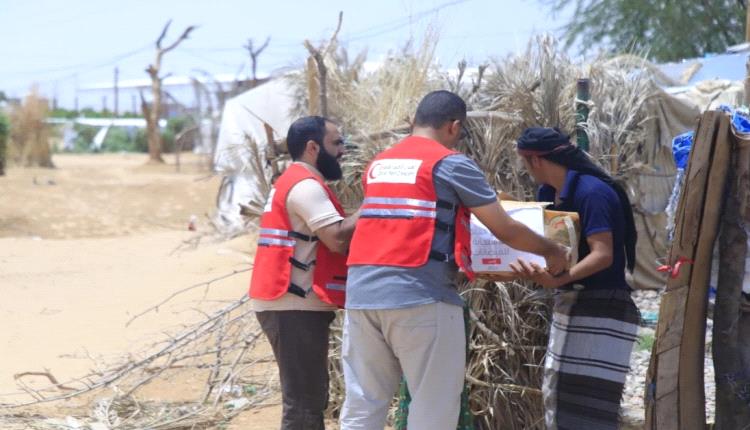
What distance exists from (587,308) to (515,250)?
44cm

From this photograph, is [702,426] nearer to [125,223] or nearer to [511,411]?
[511,411]

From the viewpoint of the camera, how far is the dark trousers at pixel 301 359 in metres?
4.49

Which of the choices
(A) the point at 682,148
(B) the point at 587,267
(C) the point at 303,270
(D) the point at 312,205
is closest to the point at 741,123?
(A) the point at 682,148

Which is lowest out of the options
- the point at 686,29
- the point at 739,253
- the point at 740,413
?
the point at 740,413

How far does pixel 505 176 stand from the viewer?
541 cm

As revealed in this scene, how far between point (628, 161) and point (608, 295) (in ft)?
9.23

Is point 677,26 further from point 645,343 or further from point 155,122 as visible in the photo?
point 155,122

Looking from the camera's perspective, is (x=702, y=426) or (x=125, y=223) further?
(x=125, y=223)

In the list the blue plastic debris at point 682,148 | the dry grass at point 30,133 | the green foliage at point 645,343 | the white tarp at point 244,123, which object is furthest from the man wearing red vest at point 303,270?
the dry grass at point 30,133

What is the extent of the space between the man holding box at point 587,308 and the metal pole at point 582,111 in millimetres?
1058

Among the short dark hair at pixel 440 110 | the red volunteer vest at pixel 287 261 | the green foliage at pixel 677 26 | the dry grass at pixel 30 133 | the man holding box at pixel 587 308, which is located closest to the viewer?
the short dark hair at pixel 440 110

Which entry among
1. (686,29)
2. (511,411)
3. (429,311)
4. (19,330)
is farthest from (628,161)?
(686,29)

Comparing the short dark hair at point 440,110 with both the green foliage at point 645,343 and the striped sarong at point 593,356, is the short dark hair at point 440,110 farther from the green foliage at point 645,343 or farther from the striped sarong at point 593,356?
the green foliage at point 645,343

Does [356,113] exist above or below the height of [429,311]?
above
